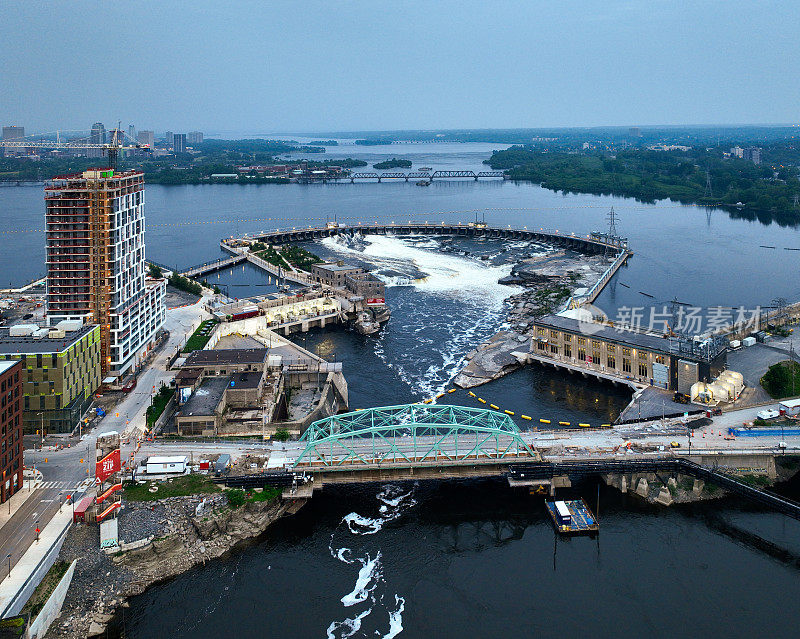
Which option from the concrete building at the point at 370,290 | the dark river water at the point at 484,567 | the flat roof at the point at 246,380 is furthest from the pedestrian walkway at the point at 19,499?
the concrete building at the point at 370,290

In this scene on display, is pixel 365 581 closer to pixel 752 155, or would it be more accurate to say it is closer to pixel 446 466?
pixel 446 466

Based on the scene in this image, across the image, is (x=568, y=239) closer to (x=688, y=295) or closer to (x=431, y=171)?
(x=688, y=295)

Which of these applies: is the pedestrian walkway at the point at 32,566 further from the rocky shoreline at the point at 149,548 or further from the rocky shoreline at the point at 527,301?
the rocky shoreline at the point at 527,301

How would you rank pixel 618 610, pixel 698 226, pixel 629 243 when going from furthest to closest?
pixel 698 226 → pixel 629 243 → pixel 618 610

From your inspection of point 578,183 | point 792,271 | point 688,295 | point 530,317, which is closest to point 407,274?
point 530,317

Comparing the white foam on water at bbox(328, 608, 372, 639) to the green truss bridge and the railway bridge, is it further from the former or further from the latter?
the railway bridge

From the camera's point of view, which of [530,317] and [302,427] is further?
[530,317]
